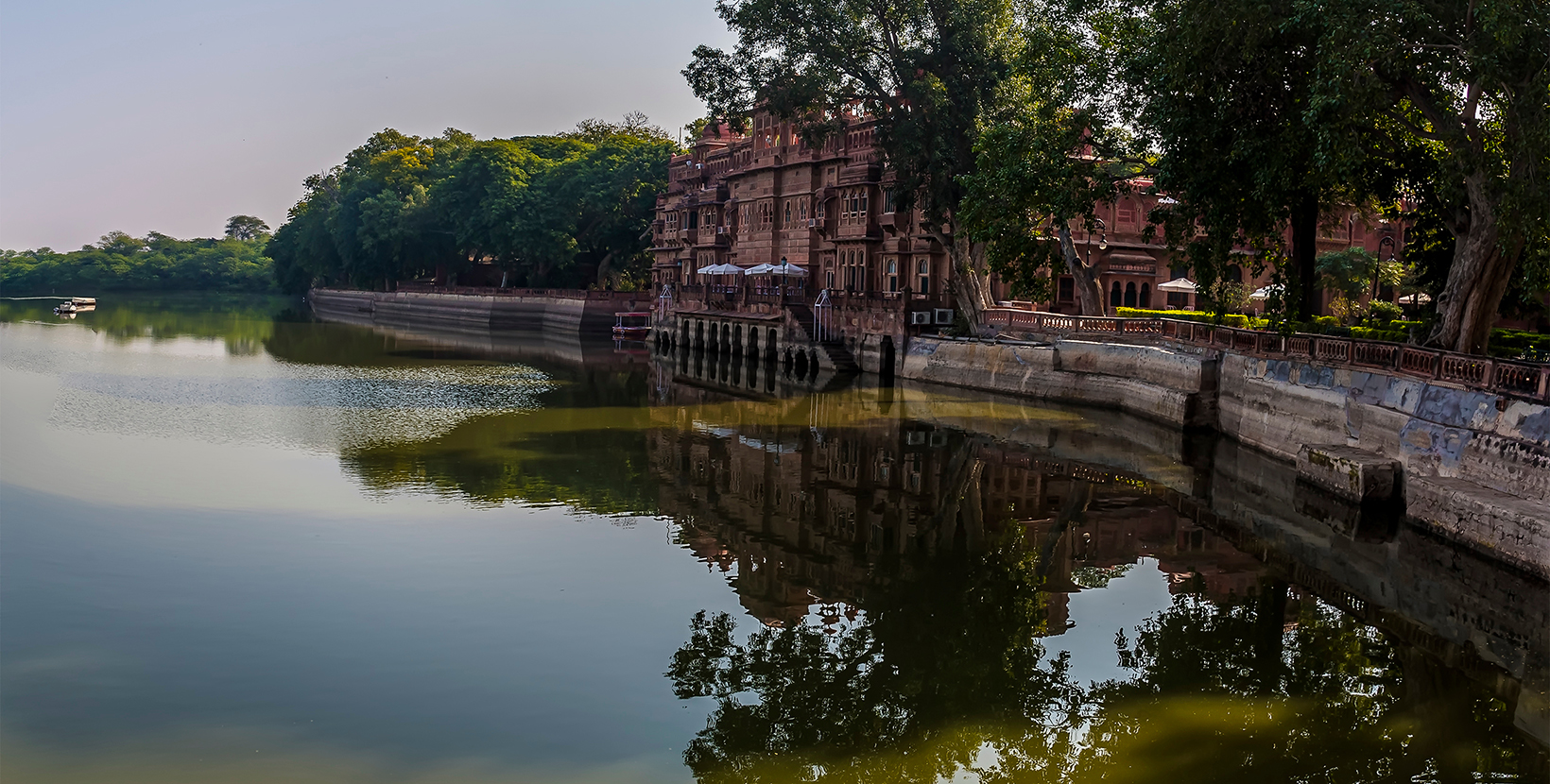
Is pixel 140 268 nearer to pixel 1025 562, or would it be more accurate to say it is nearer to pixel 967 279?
pixel 967 279

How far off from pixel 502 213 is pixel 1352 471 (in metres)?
69.2

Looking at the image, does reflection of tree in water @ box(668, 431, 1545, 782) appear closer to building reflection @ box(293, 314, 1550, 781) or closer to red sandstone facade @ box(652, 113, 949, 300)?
building reflection @ box(293, 314, 1550, 781)

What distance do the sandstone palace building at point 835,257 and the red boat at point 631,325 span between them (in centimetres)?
781

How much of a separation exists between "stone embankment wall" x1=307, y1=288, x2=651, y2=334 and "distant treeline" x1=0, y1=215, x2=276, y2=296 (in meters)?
48.6

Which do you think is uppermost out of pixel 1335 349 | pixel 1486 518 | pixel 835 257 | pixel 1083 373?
pixel 835 257

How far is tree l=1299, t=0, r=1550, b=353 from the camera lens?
19.2 meters

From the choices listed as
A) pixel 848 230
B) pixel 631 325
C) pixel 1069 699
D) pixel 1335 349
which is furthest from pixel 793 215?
pixel 1069 699

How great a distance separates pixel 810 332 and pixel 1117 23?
20979 millimetres

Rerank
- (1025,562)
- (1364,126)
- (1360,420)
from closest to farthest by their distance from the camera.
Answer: (1025,562) → (1364,126) → (1360,420)

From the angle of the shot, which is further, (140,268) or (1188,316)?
(140,268)

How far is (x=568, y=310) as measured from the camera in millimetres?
78188

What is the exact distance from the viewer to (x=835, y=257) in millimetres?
55094

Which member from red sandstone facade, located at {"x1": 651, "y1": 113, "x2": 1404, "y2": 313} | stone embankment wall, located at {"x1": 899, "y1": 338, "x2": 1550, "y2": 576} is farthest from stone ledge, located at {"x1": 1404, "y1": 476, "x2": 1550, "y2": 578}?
red sandstone facade, located at {"x1": 651, "y1": 113, "x2": 1404, "y2": 313}

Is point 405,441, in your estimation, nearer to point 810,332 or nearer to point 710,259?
point 810,332
